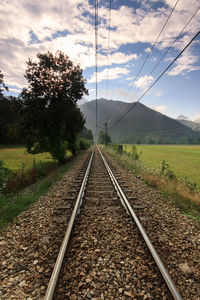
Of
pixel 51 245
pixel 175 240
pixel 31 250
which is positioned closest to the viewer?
pixel 31 250

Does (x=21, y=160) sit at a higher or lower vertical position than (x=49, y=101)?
lower

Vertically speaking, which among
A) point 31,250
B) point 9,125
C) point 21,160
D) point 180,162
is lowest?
point 180,162

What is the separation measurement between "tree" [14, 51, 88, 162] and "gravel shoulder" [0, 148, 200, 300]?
9587 millimetres

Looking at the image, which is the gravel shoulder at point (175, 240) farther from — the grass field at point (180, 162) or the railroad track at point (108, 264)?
the grass field at point (180, 162)

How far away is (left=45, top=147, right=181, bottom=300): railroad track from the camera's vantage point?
2066 millimetres

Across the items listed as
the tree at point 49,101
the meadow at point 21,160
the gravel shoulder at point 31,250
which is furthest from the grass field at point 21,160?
the gravel shoulder at point 31,250

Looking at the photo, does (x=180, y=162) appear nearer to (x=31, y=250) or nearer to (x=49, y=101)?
(x=49, y=101)

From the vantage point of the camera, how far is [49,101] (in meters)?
13.4

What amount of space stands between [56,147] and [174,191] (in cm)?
1139

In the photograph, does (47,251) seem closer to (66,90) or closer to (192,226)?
(192,226)

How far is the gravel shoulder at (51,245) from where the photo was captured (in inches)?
87.4

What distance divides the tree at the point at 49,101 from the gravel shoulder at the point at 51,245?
377 inches

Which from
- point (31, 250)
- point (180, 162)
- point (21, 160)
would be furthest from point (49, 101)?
point (180, 162)

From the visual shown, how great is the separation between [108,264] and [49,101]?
45.7ft
